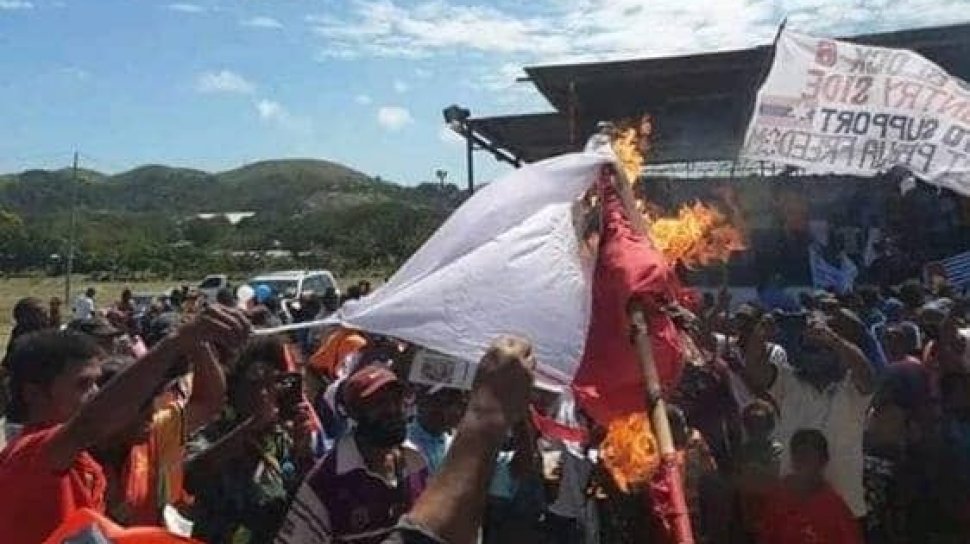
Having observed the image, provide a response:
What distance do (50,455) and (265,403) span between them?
7.54 ft

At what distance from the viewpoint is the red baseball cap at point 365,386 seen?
13.9 ft

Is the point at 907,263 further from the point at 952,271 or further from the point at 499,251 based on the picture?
the point at 499,251

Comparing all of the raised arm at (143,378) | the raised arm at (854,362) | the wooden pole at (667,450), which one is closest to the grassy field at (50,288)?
the raised arm at (854,362)

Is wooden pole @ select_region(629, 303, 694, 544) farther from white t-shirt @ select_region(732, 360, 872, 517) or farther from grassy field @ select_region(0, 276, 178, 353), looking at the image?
grassy field @ select_region(0, 276, 178, 353)

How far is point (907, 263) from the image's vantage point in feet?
49.3

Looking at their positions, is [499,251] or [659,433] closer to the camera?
[659,433]

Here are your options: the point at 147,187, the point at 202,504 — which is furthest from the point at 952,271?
the point at 147,187

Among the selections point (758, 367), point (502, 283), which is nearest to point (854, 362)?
point (758, 367)

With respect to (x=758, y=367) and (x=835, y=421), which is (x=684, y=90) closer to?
(x=758, y=367)

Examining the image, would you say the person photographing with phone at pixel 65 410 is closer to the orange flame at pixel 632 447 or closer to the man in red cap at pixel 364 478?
the man in red cap at pixel 364 478

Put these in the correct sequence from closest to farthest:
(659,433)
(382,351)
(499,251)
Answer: (659,433), (499,251), (382,351)

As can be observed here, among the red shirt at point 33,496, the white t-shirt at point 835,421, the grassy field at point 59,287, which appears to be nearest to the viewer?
the red shirt at point 33,496

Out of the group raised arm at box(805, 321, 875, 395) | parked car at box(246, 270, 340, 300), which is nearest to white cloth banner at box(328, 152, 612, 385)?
raised arm at box(805, 321, 875, 395)

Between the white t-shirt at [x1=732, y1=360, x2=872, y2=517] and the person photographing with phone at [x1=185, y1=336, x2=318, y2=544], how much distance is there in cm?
269
